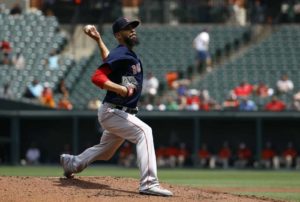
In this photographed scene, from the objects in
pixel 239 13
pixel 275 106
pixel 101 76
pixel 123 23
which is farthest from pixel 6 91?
pixel 101 76

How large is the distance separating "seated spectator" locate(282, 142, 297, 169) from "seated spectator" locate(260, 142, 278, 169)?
276 mm

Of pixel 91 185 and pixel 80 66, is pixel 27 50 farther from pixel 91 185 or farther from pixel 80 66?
pixel 91 185

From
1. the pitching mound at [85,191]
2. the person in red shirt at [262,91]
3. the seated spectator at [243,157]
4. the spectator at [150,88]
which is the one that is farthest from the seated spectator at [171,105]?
the pitching mound at [85,191]

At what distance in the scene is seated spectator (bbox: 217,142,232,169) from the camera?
2186 cm

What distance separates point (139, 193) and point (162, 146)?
1390 centimetres

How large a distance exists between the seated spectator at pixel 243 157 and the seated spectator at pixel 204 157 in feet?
2.28

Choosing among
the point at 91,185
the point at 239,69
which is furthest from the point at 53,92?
the point at 91,185

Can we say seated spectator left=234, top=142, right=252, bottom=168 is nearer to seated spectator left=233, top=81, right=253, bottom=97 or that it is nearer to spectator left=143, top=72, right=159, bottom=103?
seated spectator left=233, top=81, right=253, bottom=97

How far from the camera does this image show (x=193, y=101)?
871 inches

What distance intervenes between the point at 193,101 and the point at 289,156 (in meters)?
2.71

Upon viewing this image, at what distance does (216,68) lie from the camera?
24.9 metres

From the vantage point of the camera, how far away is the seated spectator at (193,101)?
21812 millimetres

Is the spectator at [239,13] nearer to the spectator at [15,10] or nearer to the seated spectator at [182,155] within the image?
the seated spectator at [182,155]

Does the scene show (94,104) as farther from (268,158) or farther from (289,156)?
(289,156)
